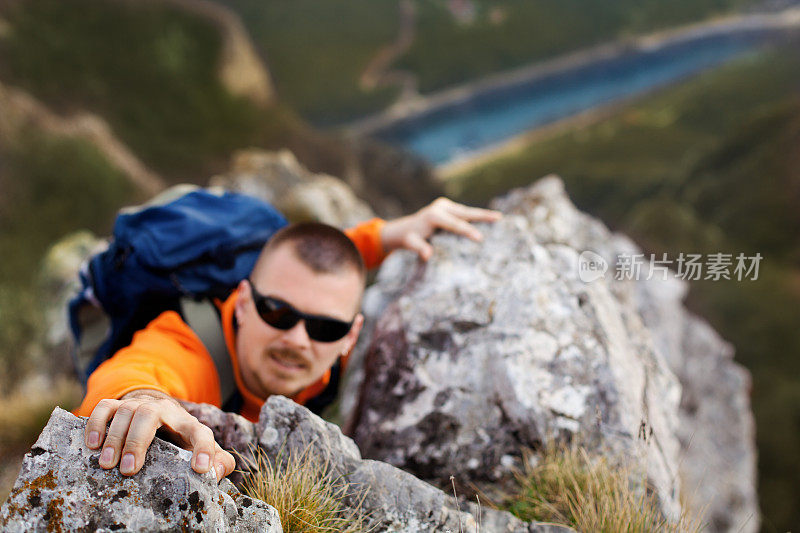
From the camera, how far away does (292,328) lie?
305cm

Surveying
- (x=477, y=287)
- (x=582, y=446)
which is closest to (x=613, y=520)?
(x=582, y=446)

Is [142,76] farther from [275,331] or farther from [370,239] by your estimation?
[275,331]

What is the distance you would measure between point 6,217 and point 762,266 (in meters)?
45.0

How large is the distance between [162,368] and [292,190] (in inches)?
434

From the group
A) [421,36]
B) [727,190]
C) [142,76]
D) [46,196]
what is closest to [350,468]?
[46,196]

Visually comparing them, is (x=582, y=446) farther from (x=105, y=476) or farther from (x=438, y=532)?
(x=105, y=476)

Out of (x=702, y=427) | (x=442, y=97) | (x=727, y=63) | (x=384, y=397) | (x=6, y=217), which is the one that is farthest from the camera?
(x=727, y=63)

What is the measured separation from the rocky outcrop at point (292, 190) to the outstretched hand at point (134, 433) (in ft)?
31.1

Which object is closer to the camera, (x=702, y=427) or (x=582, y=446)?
(x=582, y=446)

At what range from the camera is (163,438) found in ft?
6.84

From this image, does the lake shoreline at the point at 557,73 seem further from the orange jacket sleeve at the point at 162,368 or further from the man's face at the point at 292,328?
the orange jacket sleeve at the point at 162,368

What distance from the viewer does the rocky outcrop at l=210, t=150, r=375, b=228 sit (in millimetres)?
12274

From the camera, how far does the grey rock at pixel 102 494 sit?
1.66 m

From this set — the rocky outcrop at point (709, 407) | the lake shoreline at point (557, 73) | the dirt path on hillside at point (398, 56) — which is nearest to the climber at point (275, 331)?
the rocky outcrop at point (709, 407)
